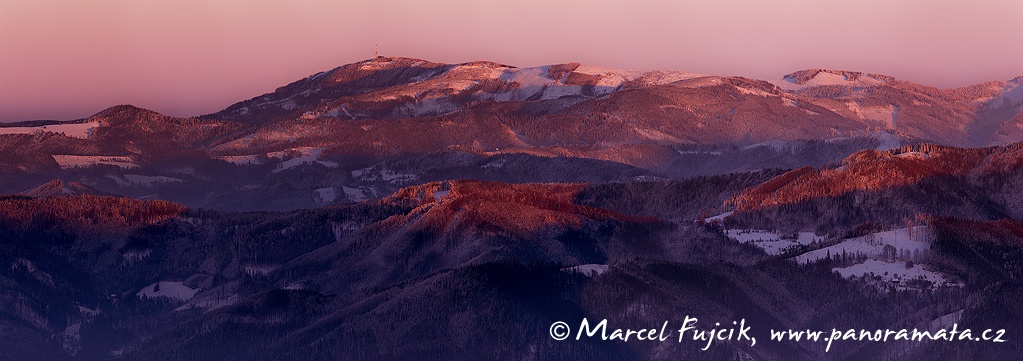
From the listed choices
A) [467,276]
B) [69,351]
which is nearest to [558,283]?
[467,276]

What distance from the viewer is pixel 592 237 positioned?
197 meters

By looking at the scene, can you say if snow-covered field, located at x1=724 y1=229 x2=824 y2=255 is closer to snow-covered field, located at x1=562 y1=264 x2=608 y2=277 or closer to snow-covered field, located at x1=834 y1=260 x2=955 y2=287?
snow-covered field, located at x1=834 y1=260 x2=955 y2=287

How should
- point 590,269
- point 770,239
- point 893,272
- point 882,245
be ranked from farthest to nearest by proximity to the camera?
point 770,239 → point 882,245 → point 590,269 → point 893,272

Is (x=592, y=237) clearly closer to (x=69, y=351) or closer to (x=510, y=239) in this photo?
(x=510, y=239)

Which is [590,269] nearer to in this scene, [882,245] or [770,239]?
[882,245]

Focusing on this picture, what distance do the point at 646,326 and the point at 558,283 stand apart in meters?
10.7

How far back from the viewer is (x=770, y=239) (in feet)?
615

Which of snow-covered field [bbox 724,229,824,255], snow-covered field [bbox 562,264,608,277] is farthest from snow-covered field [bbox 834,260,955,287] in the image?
snow-covered field [bbox 724,229,824,255]

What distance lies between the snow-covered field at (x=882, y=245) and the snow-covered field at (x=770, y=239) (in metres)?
13.3

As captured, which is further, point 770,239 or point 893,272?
point 770,239

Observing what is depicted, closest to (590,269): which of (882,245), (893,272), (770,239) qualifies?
(893,272)

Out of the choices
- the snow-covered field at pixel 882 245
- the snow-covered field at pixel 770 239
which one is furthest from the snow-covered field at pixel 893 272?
the snow-covered field at pixel 770 239

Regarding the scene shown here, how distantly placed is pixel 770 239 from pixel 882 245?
2616 centimetres

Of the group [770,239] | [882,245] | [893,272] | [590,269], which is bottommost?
[770,239]
